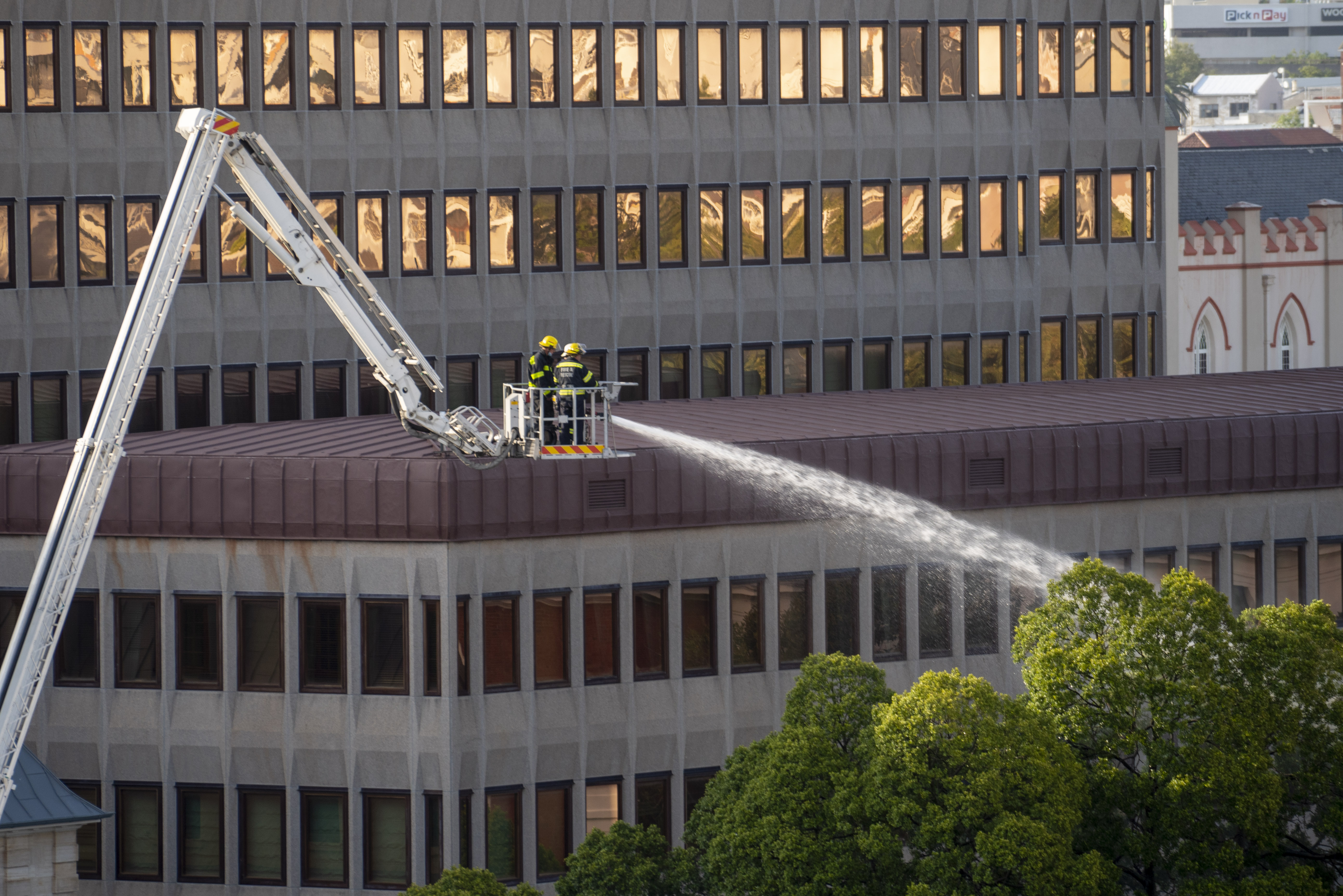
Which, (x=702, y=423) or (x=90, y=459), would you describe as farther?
(x=702, y=423)

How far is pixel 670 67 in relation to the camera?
59281 mm

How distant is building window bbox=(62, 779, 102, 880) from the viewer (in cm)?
4509

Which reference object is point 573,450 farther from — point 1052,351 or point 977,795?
point 1052,351

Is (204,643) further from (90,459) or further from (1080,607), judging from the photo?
(1080,607)

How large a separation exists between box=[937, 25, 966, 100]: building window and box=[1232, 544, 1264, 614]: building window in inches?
716

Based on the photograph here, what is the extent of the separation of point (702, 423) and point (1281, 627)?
20.7 metres

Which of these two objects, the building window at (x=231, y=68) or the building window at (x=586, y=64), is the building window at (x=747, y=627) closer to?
the building window at (x=586, y=64)

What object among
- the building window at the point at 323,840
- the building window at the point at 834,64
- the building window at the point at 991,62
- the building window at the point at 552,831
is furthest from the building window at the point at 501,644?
the building window at the point at 991,62

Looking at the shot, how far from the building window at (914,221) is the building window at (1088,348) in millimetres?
5886

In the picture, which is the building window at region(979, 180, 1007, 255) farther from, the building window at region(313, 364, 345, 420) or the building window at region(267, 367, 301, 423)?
the building window at region(267, 367, 301, 423)

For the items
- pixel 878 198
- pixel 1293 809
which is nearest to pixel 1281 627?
pixel 1293 809

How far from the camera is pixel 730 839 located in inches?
1268

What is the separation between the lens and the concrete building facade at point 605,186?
5588cm

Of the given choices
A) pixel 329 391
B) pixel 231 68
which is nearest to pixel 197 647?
pixel 329 391
